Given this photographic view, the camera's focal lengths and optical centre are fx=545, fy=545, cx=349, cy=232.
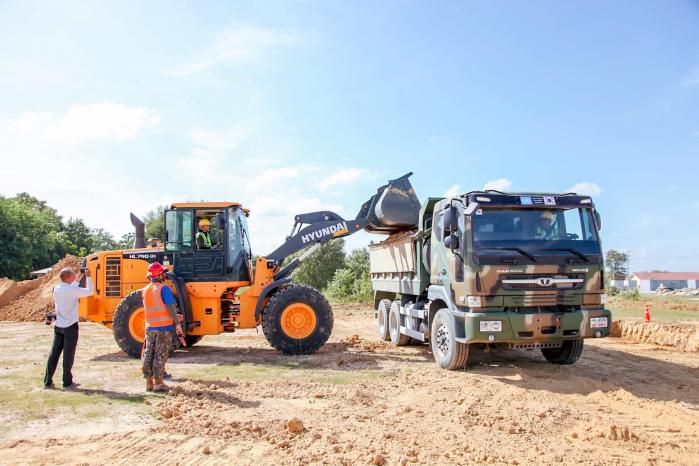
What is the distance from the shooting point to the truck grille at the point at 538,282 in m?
7.95

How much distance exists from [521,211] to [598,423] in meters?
3.55

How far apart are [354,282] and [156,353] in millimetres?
23668

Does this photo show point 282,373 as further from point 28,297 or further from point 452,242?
point 28,297

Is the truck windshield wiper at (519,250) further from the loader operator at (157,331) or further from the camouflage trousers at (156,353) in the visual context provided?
the camouflage trousers at (156,353)

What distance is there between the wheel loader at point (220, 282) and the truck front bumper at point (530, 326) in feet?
11.2

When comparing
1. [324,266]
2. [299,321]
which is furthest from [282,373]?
[324,266]

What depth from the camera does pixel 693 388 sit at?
7871mm

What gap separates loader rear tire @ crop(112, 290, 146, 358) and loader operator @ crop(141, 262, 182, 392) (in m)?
2.89

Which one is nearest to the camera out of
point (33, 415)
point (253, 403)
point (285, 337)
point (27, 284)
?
point (33, 415)

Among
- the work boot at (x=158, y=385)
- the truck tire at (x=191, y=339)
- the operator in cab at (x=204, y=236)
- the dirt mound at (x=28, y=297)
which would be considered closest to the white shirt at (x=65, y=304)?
the work boot at (x=158, y=385)

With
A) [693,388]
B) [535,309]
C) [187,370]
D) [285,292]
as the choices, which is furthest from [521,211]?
[187,370]

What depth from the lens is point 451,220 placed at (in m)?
8.25

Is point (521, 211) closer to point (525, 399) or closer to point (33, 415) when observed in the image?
point (525, 399)

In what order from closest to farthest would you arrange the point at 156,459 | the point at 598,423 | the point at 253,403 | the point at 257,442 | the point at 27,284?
the point at 156,459, the point at 257,442, the point at 598,423, the point at 253,403, the point at 27,284
